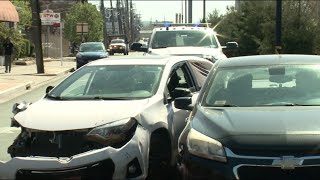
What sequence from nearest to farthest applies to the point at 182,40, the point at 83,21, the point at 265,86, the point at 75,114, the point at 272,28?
the point at 75,114 < the point at 265,86 < the point at 182,40 < the point at 272,28 < the point at 83,21

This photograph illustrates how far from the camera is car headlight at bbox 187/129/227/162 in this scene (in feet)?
14.9

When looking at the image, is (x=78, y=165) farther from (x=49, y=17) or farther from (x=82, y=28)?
(x=82, y=28)

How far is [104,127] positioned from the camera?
5461 mm

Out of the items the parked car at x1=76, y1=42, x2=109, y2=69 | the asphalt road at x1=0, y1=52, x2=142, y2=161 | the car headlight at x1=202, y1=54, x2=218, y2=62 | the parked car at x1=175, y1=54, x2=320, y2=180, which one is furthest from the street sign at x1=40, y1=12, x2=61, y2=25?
the parked car at x1=175, y1=54, x2=320, y2=180

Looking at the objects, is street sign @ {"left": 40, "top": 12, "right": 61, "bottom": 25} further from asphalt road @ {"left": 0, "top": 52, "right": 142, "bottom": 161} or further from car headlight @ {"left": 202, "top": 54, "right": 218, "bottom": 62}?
car headlight @ {"left": 202, "top": 54, "right": 218, "bottom": 62}

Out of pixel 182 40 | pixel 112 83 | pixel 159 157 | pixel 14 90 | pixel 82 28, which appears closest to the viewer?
pixel 159 157

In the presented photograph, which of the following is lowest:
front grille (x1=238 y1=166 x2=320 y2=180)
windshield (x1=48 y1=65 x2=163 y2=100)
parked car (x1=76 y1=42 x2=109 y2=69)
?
parked car (x1=76 y1=42 x2=109 y2=69)

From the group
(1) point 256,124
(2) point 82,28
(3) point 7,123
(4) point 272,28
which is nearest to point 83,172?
(1) point 256,124

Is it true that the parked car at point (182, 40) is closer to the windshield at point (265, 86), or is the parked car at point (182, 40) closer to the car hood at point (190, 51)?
the car hood at point (190, 51)

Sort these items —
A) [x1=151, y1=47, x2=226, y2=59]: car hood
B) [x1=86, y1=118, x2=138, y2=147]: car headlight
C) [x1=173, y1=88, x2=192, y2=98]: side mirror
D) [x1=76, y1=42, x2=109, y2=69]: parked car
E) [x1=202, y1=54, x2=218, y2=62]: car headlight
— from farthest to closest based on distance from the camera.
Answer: [x1=76, y1=42, x2=109, y2=69]: parked car
[x1=151, y1=47, x2=226, y2=59]: car hood
[x1=202, y1=54, x2=218, y2=62]: car headlight
[x1=173, y1=88, x2=192, y2=98]: side mirror
[x1=86, y1=118, x2=138, y2=147]: car headlight

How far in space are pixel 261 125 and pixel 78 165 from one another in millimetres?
1762

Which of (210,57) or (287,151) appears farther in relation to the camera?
(210,57)

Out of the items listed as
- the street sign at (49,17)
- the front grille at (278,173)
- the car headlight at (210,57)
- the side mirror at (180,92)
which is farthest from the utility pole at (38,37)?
the front grille at (278,173)

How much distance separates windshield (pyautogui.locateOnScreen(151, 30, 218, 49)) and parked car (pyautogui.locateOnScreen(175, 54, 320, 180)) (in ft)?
31.3
